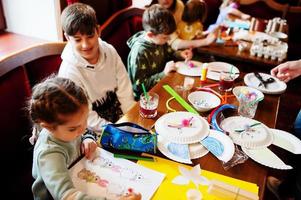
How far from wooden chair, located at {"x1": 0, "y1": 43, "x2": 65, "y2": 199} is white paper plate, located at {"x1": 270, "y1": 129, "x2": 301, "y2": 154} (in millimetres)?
1205

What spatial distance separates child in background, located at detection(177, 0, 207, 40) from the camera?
251 cm

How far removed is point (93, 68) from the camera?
5.09 ft

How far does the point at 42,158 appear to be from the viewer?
929 mm

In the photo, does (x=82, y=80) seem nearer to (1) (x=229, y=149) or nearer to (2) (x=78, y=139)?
(2) (x=78, y=139)

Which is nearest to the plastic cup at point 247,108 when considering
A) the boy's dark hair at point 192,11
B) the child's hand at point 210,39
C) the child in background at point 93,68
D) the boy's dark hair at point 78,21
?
the child in background at point 93,68

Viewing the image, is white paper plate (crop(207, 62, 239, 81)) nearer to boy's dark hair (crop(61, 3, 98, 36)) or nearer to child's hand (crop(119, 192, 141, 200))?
boy's dark hair (crop(61, 3, 98, 36))

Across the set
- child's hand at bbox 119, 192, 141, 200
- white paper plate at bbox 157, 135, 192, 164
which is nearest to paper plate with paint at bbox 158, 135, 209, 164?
white paper plate at bbox 157, 135, 192, 164

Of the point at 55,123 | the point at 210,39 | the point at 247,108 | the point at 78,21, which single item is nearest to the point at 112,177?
the point at 55,123

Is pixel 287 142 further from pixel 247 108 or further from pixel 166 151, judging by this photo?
pixel 166 151

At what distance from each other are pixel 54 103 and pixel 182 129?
52cm

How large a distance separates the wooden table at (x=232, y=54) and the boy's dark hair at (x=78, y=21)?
103 cm

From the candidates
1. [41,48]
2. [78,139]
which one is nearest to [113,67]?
[41,48]

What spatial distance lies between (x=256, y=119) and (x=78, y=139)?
0.79 m

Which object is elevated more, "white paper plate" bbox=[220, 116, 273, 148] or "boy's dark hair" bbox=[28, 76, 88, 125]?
"boy's dark hair" bbox=[28, 76, 88, 125]
